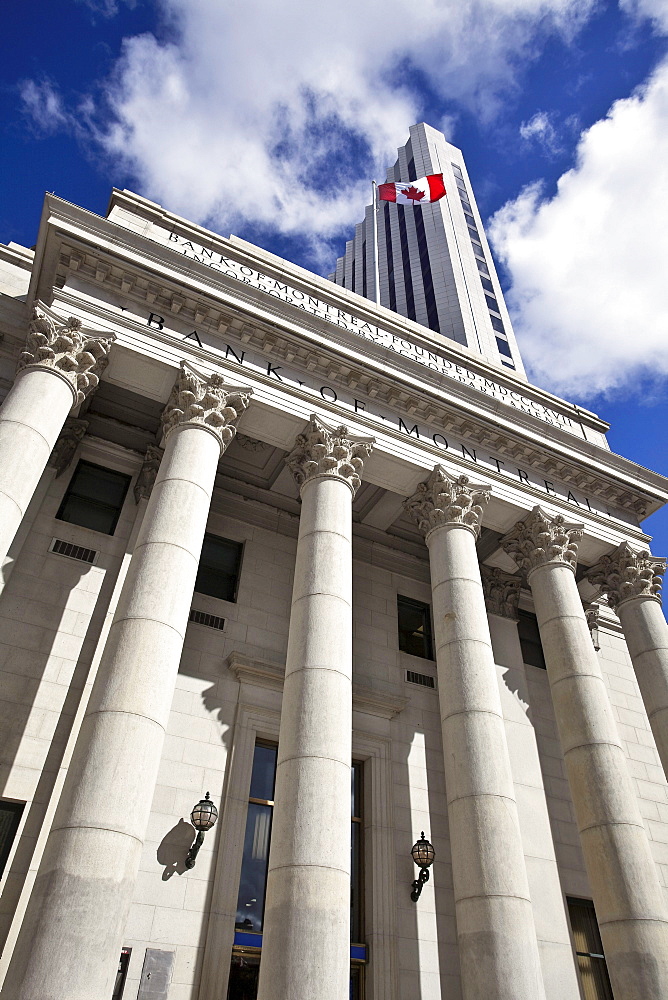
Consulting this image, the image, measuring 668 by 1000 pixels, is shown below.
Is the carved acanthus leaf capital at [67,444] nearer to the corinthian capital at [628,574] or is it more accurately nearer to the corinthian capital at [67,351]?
the corinthian capital at [67,351]

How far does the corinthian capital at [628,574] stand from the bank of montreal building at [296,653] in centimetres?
8

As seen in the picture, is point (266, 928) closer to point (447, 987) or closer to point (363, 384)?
point (447, 987)

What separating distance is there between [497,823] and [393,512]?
10992mm

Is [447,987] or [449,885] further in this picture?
[449,885]

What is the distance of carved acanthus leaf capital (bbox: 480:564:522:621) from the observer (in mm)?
23944

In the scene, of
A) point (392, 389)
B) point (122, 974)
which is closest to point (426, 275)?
point (392, 389)

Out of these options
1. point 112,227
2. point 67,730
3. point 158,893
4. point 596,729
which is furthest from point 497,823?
point 112,227

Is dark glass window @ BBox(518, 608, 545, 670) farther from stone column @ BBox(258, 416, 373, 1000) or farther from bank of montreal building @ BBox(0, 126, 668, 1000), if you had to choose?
stone column @ BBox(258, 416, 373, 1000)

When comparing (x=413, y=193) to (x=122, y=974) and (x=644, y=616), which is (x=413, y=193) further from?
(x=122, y=974)

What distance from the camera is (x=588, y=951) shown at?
1806 cm

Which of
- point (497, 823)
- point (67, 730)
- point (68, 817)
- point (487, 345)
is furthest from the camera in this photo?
point (487, 345)

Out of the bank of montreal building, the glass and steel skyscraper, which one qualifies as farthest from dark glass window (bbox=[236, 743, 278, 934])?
the glass and steel skyscraper

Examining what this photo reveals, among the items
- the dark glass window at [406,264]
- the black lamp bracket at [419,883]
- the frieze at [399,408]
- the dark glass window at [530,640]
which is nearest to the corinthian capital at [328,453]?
the frieze at [399,408]

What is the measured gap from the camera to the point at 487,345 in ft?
221
